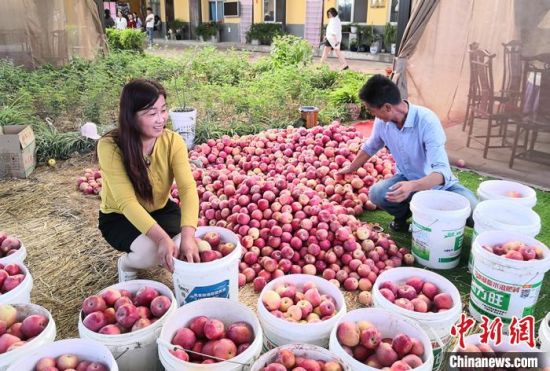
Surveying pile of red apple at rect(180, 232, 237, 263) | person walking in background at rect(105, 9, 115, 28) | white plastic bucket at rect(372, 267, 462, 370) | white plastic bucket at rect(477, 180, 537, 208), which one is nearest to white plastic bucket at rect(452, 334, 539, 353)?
white plastic bucket at rect(372, 267, 462, 370)

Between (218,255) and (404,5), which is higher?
(404,5)

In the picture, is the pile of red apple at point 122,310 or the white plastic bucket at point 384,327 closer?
the white plastic bucket at point 384,327

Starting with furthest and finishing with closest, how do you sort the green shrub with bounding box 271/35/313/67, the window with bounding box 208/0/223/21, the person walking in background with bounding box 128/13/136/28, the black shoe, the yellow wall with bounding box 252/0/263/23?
the person walking in background with bounding box 128/13/136/28, the window with bounding box 208/0/223/21, the yellow wall with bounding box 252/0/263/23, the green shrub with bounding box 271/35/313/67, the black shoe

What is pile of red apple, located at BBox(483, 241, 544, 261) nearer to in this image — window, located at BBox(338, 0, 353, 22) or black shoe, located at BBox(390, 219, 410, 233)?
black shoe, located at BBox(390, 219, 410, 233)

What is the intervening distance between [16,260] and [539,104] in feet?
15.2

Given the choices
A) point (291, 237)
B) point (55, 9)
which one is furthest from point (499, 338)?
point (55, 9)

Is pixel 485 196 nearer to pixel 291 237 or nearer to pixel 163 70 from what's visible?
pixel 291 237

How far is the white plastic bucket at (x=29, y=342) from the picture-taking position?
5.94 ft

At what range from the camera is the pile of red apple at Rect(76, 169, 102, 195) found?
15.3 feet

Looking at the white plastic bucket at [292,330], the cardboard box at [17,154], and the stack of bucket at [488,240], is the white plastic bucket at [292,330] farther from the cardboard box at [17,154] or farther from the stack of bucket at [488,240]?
the cardboard box at [17,154]

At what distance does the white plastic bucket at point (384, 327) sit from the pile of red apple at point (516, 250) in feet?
2.78

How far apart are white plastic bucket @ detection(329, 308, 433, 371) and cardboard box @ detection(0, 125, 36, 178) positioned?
166 inches

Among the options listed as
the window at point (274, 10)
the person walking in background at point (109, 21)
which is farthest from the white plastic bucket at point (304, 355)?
the person walking in background at point (109, 21)

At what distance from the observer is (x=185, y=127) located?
220 inches
